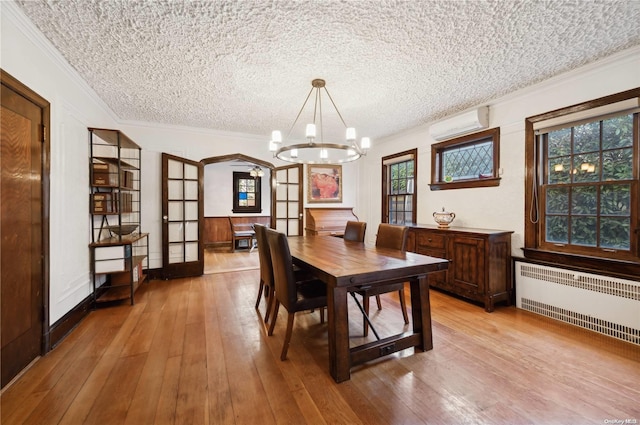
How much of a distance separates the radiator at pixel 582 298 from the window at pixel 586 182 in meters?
0.19

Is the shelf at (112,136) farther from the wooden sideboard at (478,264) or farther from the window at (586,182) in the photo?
the window at (586,182)

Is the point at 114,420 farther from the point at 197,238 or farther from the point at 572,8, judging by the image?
the point at 572,8

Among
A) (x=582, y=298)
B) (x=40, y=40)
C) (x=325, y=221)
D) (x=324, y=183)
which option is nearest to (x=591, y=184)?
(x=582, y=298)

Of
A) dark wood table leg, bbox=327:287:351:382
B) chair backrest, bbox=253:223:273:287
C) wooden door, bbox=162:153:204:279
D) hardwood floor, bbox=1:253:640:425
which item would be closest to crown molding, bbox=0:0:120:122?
wooden door, bbox=162:153:204:279

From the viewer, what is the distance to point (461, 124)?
3633 millimetres

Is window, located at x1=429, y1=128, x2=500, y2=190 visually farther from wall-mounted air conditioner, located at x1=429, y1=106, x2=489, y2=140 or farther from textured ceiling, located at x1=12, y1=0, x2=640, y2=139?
textured ceiling, located at x1=12, y1=0, x2=640, y2=139

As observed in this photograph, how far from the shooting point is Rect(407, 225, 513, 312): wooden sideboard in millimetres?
2965

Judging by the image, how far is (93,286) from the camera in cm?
301

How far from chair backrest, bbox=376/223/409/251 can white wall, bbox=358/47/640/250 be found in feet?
4.88

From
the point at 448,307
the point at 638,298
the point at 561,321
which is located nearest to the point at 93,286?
the point at 448,307

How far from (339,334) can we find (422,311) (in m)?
0.77

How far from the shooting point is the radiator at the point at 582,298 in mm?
2279

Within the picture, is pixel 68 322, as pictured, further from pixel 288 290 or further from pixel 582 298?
pixel 582 298

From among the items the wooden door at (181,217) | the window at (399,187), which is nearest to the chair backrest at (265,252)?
the wooden door at (181,217)
